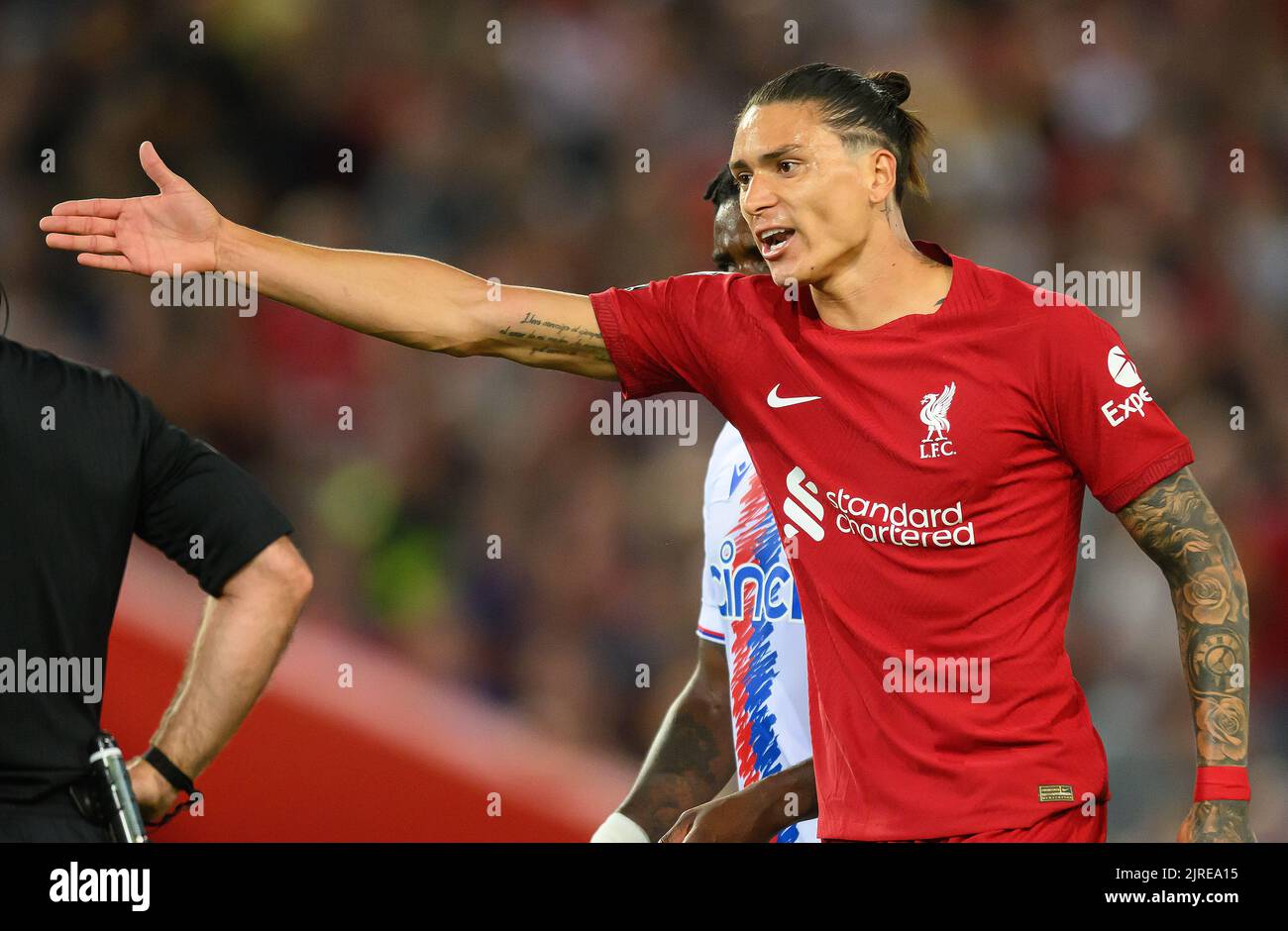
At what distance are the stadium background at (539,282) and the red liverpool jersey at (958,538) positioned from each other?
2.51 meters

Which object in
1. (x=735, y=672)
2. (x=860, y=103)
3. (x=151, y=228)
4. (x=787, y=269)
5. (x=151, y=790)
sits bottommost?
(x=151, y=790)

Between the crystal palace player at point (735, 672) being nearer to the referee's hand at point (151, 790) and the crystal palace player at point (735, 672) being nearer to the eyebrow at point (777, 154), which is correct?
the eyebrow at point (777, 154)

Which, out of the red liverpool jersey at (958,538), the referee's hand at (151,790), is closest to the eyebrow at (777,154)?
the red liverpool jersey at (958,538)

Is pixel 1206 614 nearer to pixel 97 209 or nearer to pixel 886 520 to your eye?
pixel 886 520

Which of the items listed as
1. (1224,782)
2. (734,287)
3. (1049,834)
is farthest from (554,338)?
(1224,782)

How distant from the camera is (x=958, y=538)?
288cm

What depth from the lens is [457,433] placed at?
645cm

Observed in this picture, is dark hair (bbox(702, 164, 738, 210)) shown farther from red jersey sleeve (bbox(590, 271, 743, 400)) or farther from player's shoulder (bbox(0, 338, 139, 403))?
player's shoulder (bbox(0, 338, 139, 403))

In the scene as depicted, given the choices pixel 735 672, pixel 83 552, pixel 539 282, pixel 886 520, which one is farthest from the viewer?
pixel 539 282

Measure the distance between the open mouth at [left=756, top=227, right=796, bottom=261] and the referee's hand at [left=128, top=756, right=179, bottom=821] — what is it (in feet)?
5.05

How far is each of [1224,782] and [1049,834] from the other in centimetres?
32

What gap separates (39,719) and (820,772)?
1.43 m

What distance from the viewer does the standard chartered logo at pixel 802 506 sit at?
301 cm

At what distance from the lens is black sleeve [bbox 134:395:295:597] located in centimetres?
291
